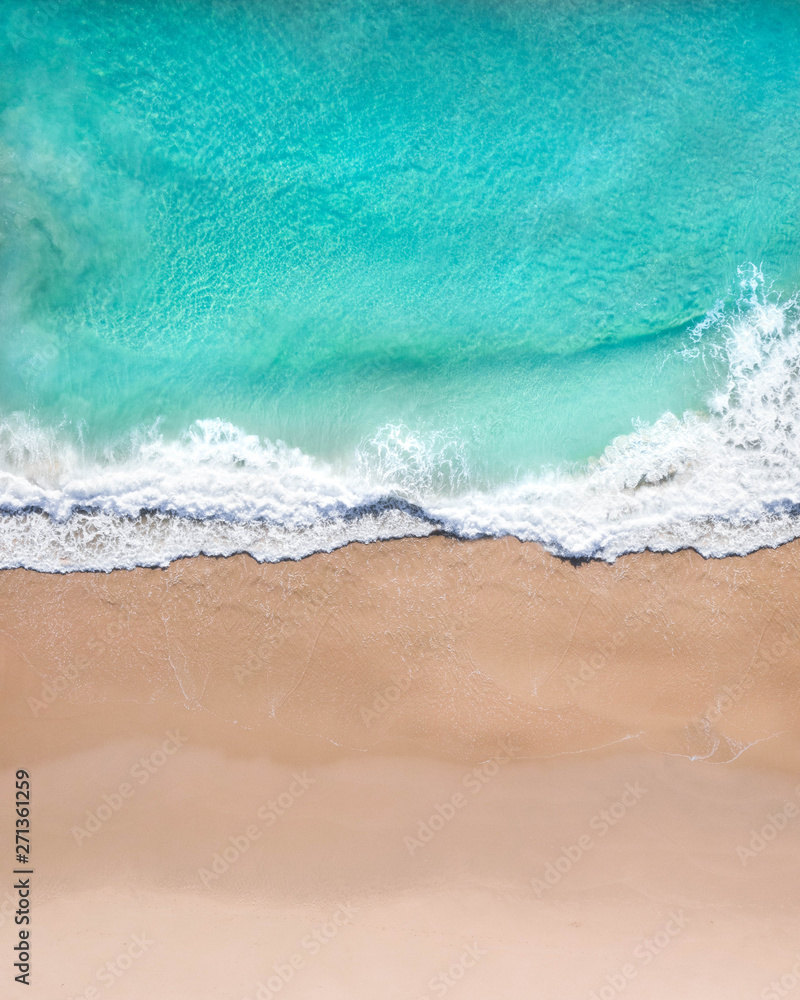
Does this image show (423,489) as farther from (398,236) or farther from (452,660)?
(398,236)

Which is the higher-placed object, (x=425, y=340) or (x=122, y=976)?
(x=425, y=340)

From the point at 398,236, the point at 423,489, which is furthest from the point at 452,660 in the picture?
the point at 398,236

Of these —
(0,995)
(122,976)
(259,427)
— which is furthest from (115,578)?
(0,995)

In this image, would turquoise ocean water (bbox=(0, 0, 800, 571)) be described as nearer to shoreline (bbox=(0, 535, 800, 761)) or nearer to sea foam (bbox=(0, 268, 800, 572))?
sea foam (bbox=(0, 268, 800, 572))

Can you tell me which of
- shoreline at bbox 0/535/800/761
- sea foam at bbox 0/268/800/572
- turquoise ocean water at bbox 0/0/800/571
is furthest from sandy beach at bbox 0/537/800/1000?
turquoise ocean water at bbox 0/0/800/571

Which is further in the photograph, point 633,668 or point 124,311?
point 124,311

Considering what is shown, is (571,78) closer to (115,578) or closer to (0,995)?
(115,578)

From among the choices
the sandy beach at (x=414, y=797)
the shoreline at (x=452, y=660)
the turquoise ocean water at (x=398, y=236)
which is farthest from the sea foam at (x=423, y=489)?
the sandy beach at (x=414, y=797)
